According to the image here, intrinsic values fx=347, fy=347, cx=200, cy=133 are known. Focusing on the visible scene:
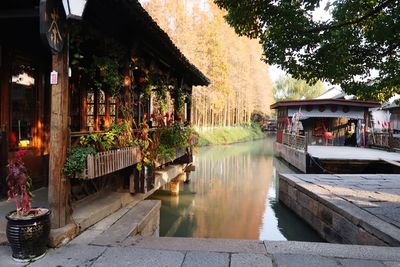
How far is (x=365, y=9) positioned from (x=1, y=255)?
6.95 metres

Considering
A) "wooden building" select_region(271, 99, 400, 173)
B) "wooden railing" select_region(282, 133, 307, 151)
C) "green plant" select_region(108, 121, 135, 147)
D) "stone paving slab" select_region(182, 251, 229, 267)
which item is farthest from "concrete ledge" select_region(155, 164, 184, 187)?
"wooden railing" select_region(282, 133, 307, 151)

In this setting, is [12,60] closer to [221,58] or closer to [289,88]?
[221,58]

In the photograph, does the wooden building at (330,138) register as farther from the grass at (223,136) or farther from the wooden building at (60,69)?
the wooden building at (60,69)

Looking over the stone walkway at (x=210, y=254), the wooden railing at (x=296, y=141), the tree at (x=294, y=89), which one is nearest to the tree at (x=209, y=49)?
the wooden railing at (x=296, y=141)

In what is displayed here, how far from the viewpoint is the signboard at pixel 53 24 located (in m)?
3.67

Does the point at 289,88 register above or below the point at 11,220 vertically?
above

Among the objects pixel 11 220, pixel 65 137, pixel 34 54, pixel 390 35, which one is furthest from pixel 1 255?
pixel 390 35

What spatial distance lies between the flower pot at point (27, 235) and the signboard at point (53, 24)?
1880mm

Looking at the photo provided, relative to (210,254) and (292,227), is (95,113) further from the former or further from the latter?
(292,227)

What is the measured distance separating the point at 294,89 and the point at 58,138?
5765 centimetres

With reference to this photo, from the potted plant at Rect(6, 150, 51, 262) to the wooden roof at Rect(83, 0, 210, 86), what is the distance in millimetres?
2450

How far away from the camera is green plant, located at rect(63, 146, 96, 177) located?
4.33 m

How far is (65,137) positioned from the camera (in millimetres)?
4320

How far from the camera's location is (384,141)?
18.7 metres
